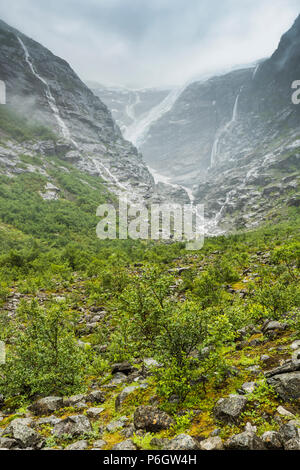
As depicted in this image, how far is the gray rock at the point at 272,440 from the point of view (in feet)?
12.8

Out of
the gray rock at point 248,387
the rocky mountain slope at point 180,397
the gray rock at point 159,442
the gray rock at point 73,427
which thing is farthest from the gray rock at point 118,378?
the gray rock at point 248,387

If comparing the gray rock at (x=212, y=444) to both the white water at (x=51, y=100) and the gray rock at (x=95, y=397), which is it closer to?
the gray rock at (x=95, y=397)

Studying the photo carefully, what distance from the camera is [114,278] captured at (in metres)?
20.1

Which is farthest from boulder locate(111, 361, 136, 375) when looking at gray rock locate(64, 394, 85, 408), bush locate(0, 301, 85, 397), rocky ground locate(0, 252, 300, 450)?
gray rock locate(64, 394, 85, 408)

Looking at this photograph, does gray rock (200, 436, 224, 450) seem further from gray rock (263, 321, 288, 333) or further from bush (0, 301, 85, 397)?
gray rock (263, 321, 288, 333)

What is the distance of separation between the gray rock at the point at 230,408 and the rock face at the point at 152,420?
1.00 m

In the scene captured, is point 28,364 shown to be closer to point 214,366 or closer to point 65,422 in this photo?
point 65,422

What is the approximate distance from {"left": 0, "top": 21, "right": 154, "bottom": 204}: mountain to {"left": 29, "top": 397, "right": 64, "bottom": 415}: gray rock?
356 feet

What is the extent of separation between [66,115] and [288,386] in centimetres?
17708

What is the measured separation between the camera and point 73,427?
526cm

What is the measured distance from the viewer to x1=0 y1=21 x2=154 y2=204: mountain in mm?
125062

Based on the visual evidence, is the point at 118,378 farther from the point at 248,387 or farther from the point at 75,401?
the point at 248,387

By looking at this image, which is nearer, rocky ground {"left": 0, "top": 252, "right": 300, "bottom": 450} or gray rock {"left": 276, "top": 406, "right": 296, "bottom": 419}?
Answer: rocky ground {"left": 0, "top": 252, "right": 300, "bottom": 450}

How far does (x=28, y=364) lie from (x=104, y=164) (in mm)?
138432
